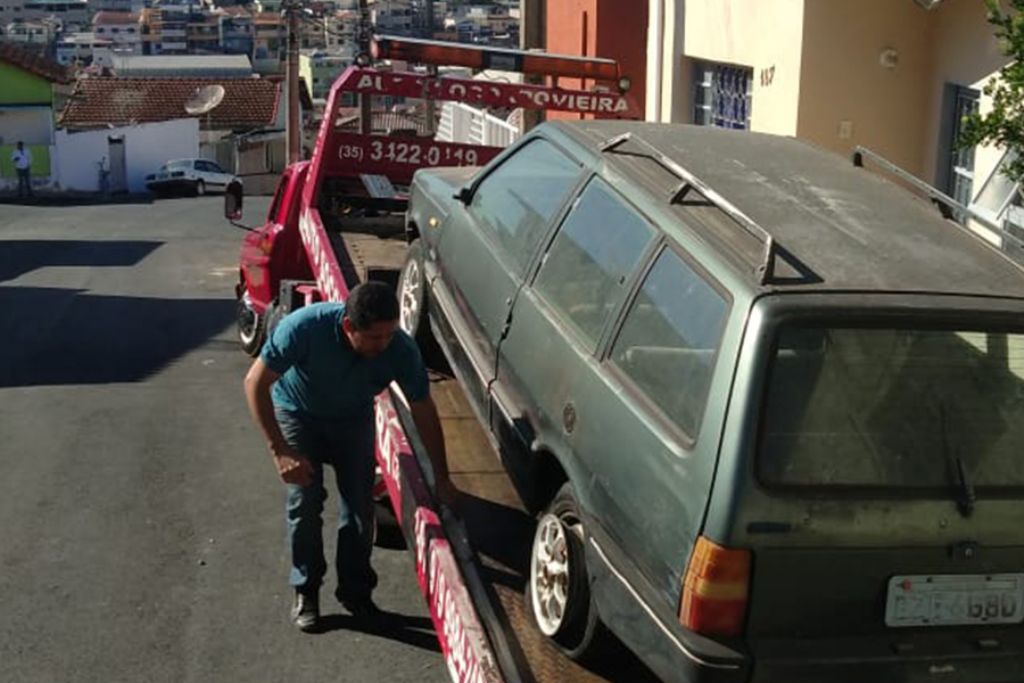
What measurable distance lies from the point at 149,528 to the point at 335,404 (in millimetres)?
2636

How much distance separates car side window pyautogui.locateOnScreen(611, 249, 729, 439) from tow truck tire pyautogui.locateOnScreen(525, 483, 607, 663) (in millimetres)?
511

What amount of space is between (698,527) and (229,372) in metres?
9.25

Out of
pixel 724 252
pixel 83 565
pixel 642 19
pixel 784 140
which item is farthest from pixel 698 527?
pixel 642 19

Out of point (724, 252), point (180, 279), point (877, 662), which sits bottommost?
point (180, 279)

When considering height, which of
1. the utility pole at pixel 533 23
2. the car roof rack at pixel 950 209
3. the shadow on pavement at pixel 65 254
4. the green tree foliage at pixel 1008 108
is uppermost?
the utility pole at pixel 533 23

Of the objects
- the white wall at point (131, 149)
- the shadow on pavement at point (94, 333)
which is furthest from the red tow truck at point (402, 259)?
the white wall at point (131, 149)

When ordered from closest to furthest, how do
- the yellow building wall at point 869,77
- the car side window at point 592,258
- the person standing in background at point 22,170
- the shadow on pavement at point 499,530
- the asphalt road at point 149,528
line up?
the car side window at point 592,258, the shadow on pavement at point 499,530, the asphalt road at point 149,528, the yellow building wall at point 869,77, the person standing in background at point 22,170

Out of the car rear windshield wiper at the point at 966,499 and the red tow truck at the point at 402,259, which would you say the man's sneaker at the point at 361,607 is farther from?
the car rear windshield wiper at the point at 966,499

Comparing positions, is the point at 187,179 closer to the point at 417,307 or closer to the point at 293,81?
the point at 293,81

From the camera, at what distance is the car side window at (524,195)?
5.35 metres

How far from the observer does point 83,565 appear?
23.1ft

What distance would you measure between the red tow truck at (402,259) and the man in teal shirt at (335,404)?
0.10 m

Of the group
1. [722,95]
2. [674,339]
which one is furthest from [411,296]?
[722,95]

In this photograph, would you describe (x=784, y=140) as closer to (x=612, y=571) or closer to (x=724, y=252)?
(x=724, y=252)
